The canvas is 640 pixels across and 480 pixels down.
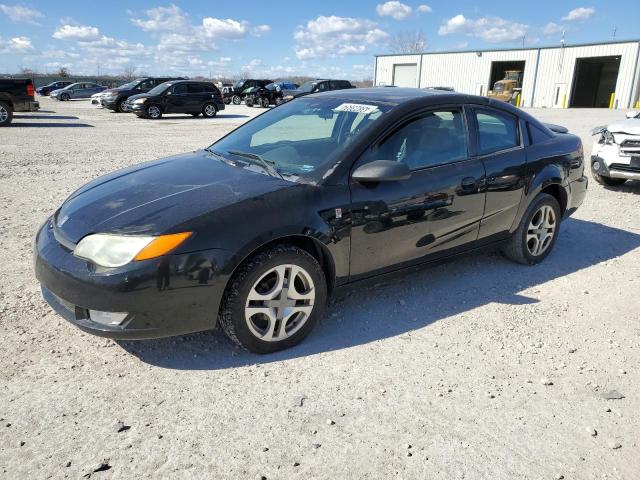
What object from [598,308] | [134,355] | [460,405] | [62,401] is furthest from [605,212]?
[62,401]

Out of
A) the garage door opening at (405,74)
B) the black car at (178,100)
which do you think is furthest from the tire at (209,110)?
the garage door opening at (405,74)

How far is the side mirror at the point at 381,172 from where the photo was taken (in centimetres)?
322

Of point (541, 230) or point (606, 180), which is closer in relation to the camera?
point (541, 230)

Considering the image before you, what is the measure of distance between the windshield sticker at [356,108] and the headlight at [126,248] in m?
1.70

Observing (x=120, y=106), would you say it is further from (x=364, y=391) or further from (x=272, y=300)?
(x=364, y=391)

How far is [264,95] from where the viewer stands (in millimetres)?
30375

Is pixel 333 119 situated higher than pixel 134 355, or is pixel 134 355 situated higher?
pixel 333 119

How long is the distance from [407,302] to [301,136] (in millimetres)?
1537

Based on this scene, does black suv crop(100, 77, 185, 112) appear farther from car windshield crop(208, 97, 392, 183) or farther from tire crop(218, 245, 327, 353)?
tire crop(218, 245, 327, 353)

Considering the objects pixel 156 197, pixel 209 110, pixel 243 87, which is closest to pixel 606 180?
pixel 156 197

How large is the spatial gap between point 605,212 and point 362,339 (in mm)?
4987

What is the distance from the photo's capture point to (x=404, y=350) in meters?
3.26

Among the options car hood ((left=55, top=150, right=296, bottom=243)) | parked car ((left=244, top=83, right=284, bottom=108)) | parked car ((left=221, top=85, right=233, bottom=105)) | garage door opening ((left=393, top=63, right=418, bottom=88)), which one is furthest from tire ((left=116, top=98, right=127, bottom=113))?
garage door opening ((left=393, top=63, right=418, bottom=88))

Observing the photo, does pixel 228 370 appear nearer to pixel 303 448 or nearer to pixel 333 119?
pixel 303 448
